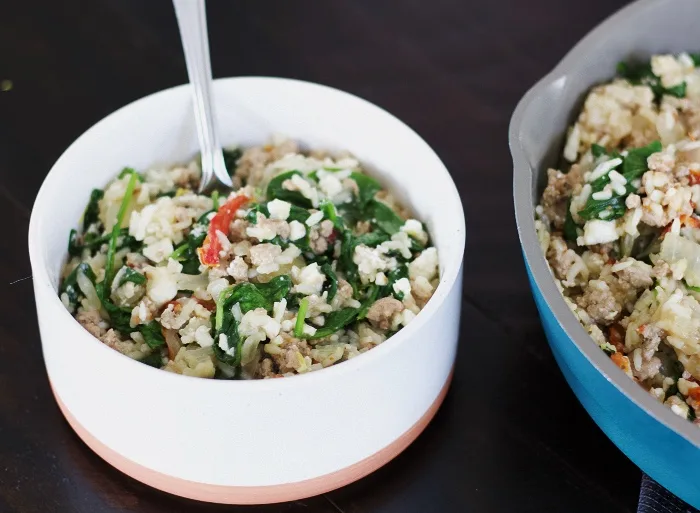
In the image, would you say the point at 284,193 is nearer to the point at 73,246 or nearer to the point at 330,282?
the point at 330,282

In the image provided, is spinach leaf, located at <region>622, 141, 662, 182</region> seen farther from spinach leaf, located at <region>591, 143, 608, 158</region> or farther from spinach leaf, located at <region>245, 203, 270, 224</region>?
spinach leaf, located at <region>245, 203, 270, 224</region>

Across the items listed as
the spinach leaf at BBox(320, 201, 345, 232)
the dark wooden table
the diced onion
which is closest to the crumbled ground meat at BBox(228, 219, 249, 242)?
the spinach leaf at BBox(320, 201, 345, 232)

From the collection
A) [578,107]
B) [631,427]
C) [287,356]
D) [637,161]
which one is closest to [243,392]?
[287,356]

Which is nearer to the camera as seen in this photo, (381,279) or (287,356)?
(287,356)

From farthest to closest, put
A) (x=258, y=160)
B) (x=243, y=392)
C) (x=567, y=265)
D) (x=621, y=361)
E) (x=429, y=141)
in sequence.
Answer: (x=429, y=141), (x=258, y=160), (x=567, y=265), (x=621, y=361), (x=243, y=392)

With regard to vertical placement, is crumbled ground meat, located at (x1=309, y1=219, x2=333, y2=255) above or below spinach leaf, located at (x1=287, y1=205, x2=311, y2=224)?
below
